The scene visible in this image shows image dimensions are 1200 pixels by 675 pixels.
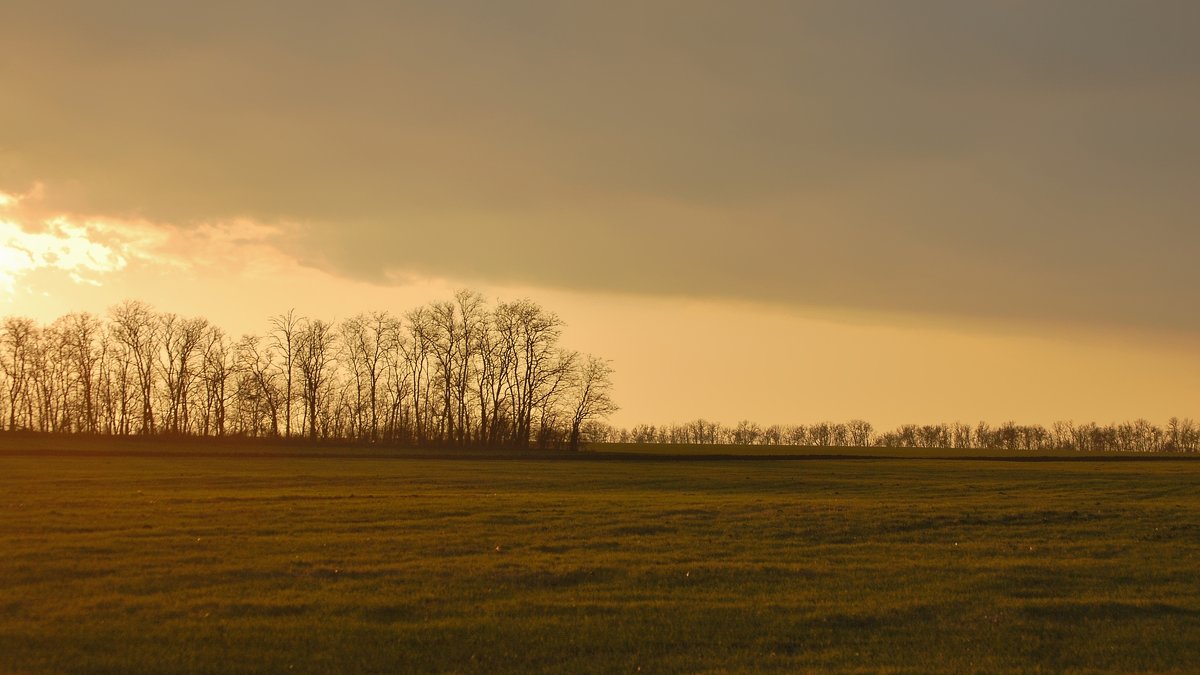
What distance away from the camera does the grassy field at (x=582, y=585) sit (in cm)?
1370

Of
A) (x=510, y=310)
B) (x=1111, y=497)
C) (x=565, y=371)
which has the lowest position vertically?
(x=1111, y=497)

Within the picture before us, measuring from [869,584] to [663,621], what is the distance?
5.93 metres

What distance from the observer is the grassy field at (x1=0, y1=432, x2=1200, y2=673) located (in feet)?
45.0

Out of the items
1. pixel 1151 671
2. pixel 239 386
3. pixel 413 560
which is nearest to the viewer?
pixel 1151 671

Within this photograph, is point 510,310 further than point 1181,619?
Yes

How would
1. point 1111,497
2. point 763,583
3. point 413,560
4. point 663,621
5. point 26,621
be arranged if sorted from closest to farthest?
point 26,621 < point 663,621 < point 763,583 < point 413,560 < point 1111,497

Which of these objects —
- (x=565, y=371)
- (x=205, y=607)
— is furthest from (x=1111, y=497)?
(x=565, y=371)

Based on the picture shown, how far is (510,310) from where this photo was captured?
123562mm

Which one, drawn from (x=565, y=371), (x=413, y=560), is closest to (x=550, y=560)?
(x=413, y=560)

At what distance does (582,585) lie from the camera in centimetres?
1858

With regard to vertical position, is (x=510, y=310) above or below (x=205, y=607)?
above

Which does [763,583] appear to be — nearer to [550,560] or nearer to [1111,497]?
[550,560]

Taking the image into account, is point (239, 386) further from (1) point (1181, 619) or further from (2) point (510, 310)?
(1) point (1181, 619)

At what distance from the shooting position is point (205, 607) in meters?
16.0
